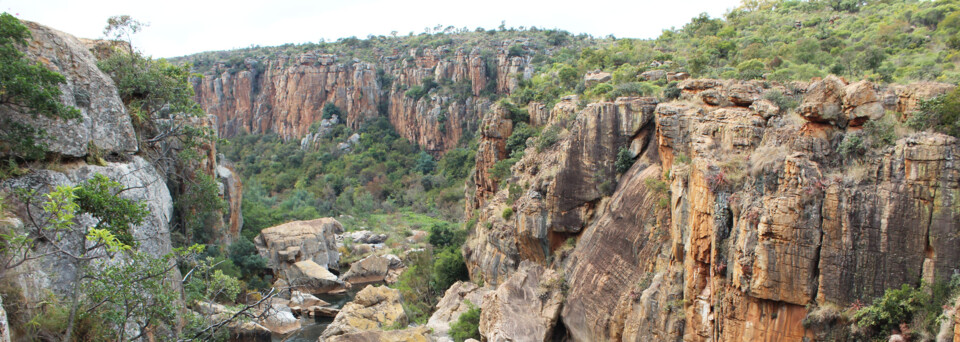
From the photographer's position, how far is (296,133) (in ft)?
332

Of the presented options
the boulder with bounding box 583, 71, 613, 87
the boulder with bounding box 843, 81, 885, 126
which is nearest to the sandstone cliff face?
the boulder with bounding box 583, 71, 613, 87

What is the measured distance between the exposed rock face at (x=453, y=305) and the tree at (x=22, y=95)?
17.0m

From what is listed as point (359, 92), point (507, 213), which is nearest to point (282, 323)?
point (507, 213)

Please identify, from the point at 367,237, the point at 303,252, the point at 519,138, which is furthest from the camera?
the point at 367,237

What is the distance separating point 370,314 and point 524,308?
10674 millimetres

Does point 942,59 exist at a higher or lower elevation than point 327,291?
higher

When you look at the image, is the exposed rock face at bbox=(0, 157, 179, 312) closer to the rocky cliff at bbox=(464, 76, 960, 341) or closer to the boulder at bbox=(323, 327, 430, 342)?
the boulder at bbox=(323, 327, 430, 342)

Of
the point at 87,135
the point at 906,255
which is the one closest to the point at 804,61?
the point at 906,255

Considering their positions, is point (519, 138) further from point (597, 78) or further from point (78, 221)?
point (78, 221)

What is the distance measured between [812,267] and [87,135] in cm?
2023

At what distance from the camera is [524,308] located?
23.1 metres

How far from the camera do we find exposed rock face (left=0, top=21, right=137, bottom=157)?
55.4 feet

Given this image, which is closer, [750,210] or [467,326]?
[750,210]

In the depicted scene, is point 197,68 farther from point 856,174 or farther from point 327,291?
point 856,174
